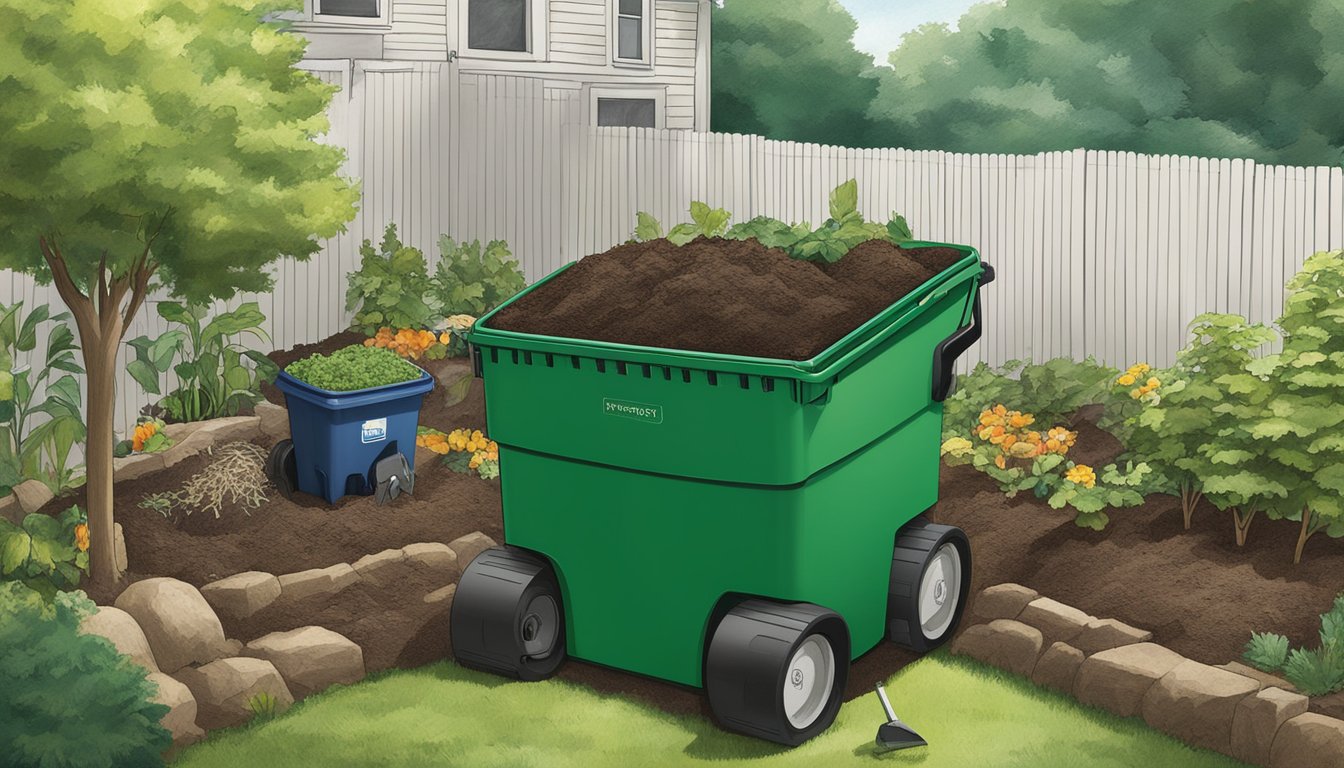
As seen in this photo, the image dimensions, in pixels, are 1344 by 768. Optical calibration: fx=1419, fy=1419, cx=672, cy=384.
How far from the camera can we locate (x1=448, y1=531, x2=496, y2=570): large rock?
18.4 feet

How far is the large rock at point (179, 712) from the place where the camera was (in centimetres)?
443

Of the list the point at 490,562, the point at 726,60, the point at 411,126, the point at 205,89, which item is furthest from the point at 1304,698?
the point at 726,60

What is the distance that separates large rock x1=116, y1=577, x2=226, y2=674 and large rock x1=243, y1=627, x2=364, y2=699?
0.14 m

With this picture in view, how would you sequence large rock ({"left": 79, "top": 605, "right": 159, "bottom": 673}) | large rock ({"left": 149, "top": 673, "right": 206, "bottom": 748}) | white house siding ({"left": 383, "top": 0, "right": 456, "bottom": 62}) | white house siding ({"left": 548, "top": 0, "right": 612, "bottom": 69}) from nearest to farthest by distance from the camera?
large rock ({"left": 149, "top": 673, "right": 206, "bottom": 748})
large rock ({"left": 79, "top": 605, "right": 159, "bottom": 673})
white house siding ({"left": 383, "top": 0, "right": 456, "bottom": 62})
white house siding ({"left": 548, "top": 0, "right": 612, "bottom": 69})

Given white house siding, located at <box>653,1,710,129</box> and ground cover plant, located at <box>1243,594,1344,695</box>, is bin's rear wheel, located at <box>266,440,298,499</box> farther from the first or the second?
white house siding, located at <box>653,1,710,129</box>

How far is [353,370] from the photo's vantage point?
20.5 ft

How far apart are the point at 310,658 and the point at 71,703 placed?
92cm

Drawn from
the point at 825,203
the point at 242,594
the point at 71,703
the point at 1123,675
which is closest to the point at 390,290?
the point at 825,203

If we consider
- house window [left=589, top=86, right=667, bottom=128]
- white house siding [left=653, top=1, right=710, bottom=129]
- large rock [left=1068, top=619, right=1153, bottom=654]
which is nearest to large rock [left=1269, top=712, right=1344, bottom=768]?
large rock [left=1068, top=619, right=1153, bottom=654]

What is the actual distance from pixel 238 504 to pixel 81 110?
6.83ft

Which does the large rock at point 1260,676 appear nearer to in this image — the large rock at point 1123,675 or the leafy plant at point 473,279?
the large rock at point 1123,675

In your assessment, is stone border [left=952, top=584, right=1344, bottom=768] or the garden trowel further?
the garden trowel

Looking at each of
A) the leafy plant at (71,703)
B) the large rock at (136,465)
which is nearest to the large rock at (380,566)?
the leafy plant at (71,703)

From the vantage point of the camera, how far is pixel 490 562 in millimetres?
4824
